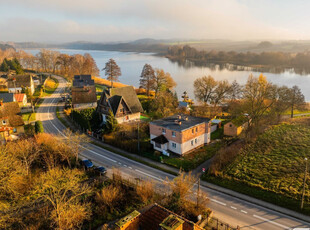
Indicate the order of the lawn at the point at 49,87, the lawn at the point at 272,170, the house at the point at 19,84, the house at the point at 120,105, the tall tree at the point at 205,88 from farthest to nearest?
the lawn at the point at 49,87 → the house at the point at 19,84 → the tall tree at the point at 205,88 → the house at the point at 120,105 → the lawn at the point at 272,170

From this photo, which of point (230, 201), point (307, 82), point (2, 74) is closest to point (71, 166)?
point (230, 201)

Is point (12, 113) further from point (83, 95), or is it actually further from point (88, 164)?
point (88, 164)

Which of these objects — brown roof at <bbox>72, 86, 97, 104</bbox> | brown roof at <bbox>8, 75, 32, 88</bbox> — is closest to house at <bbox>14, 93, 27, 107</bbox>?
brown roof at <bbox>8, 75, 32, 88</bbox>

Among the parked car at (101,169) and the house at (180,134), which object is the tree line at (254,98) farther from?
the parked car at (101,169)

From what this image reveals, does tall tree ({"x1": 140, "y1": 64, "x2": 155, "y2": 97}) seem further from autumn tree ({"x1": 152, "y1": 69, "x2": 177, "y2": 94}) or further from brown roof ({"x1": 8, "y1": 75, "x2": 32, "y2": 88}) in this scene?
brown roof ({"x1": 8, "y1": 75, "x2": 32, "y2": 88})

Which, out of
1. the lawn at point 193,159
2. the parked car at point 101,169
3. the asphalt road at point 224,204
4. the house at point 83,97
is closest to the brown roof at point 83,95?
the house at point 83,97

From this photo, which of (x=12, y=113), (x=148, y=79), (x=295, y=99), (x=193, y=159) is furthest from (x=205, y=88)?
(x=12, y=113)

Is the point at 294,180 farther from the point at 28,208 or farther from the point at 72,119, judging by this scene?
the point at 72,119
